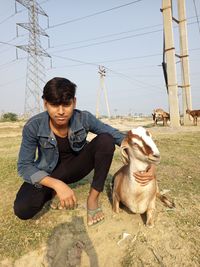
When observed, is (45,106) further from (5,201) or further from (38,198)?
(5,201)

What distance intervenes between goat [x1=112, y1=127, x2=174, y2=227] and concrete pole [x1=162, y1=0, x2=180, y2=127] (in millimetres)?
10365

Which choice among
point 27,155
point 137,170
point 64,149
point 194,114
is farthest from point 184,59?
point 27,155

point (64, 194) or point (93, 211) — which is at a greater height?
point (64, 194)

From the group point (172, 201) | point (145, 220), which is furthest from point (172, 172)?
point (145, 220)

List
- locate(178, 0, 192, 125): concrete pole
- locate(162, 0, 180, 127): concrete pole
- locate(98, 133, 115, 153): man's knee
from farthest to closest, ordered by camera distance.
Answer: locate(178, 0, 192, 125): concrete pole, locate(162, 0, 180, 127): concrete pole, locate(98, 133, 115, 153): man's knee

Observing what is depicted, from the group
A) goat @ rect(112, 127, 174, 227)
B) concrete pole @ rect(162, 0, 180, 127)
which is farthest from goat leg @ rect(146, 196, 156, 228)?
concrete pole @ rect(162, 0, 180, 127)

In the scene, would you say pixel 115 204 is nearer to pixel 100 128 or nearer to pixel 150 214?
pixel 150 214

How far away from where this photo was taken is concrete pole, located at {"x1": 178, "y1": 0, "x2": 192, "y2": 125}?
15.0 metres

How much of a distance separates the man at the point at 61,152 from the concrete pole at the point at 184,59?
41.4 ft

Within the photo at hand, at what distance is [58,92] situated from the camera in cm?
281

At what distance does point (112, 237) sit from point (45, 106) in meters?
1.49

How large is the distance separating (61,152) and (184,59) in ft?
44.0

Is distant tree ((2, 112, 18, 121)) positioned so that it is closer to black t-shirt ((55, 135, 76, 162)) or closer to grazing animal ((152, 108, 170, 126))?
grazing animal ((152, 108, 170, 126))

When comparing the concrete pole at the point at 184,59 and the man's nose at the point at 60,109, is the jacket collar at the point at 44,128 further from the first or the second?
the concrete pole at the point at 184,59
